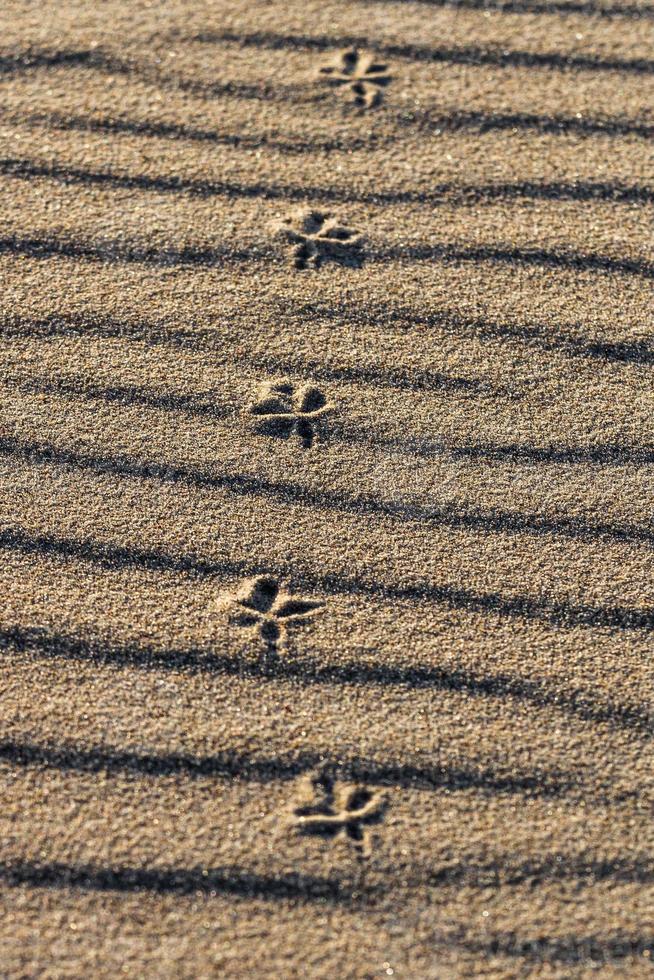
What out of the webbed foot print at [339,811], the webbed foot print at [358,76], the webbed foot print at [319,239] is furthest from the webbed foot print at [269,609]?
the webbed foot print at [358,76]

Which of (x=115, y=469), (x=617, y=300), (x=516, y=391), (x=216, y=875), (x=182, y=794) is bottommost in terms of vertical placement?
(x=216, y=875)

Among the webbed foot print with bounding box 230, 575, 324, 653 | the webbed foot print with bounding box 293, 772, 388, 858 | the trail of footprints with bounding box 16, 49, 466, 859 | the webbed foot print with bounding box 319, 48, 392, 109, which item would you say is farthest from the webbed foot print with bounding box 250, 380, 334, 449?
the webbed foot print with bounding box 319, 48, 392, 109

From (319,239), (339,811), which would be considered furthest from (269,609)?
(319,239)

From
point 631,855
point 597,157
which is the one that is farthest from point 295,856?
point 597,157

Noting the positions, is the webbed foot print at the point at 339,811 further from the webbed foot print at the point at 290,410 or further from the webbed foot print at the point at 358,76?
the webbed foot print at the point at 358,76

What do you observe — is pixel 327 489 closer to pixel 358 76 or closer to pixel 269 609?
pixel 269 609

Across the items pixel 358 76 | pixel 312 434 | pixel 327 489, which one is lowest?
pixel 327 489

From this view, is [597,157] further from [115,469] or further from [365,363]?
[115,469]
